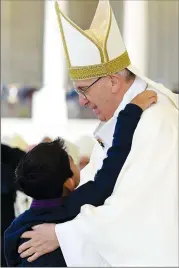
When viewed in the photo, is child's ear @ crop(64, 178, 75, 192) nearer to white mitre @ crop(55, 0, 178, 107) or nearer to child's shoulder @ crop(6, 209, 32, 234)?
child's shoulder @ crop(6, 209, 32, 234)

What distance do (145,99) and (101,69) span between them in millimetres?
186

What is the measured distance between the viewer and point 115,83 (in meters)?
1.56

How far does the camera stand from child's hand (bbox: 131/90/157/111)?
4.75 ft

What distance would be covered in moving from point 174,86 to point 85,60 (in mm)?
5246

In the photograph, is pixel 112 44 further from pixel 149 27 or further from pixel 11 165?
pixel 149 27

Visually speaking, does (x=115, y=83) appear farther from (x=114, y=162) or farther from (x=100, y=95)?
(x=114, y=162)

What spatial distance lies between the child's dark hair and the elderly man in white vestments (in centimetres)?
10

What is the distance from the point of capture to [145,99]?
4.80ft

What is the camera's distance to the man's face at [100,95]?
154 centimetres

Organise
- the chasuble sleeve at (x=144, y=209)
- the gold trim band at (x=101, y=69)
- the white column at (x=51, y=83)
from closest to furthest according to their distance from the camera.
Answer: the chasuble sleeve at (x=144, y=209)
the gold trim band at (x=101, y=69)
the white column at (x=51, y=83)

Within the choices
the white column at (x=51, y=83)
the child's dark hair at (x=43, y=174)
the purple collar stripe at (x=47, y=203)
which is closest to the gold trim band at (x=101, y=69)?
the child's dark hair at (x=43, y=174)

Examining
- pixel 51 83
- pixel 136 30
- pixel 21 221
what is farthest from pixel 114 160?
pixel 51 83

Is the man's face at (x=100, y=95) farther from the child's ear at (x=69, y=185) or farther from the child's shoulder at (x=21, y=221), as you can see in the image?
the child's shoulder at (x=21, y=221)

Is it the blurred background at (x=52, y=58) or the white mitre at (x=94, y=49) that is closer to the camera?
the white mitre at (x=94, y=49)
